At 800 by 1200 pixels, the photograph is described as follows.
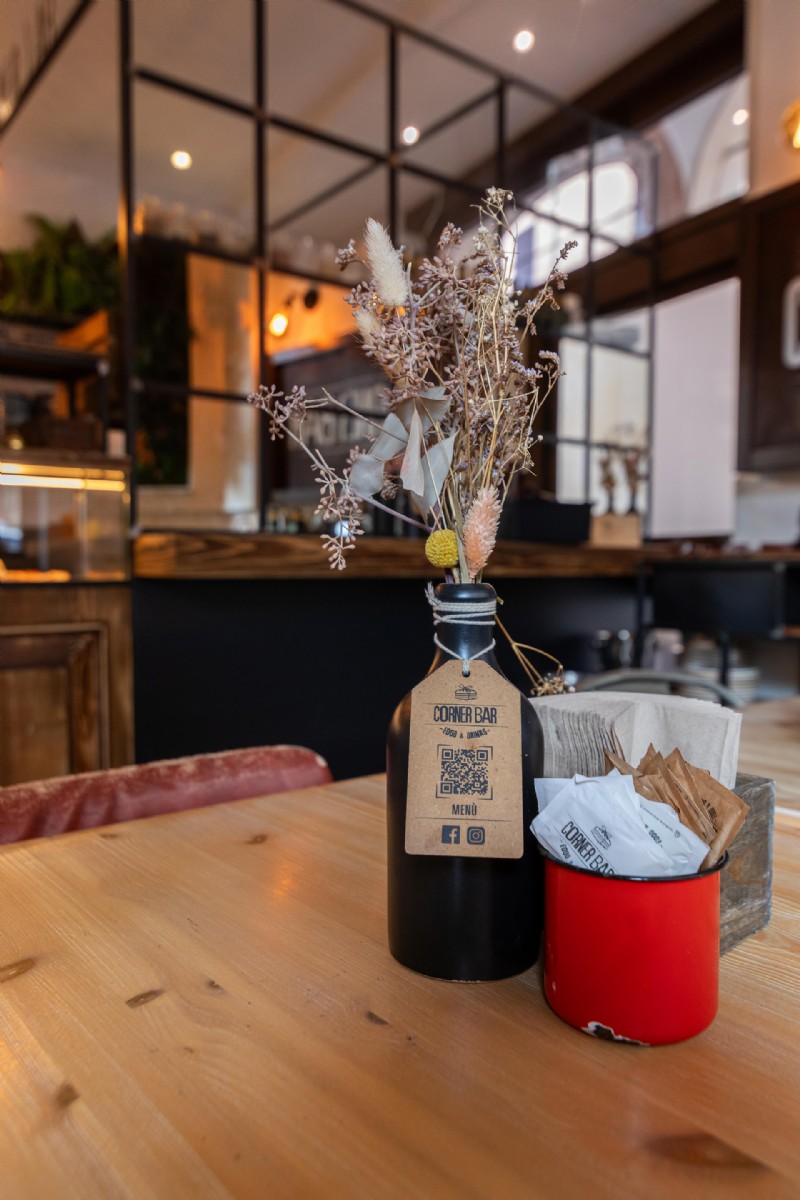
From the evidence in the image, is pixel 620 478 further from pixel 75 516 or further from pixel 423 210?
pixel 75 516

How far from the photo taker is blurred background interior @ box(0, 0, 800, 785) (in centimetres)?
243

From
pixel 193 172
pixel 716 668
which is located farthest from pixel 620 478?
pixel 193 172

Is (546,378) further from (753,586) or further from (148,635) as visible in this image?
(753,586)

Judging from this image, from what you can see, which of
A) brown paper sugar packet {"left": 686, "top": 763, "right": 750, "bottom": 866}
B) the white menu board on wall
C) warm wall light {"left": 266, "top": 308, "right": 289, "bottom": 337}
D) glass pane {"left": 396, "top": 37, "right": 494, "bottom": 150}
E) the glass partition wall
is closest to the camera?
brown paper sugar packet {"left": 686, "top": 763, "right": 750, "bottom": 866}

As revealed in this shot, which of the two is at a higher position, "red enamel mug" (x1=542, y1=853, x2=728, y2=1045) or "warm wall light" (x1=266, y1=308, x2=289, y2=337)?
"warm wall light" (x1=266, y1=308, x2=289, y2=337)

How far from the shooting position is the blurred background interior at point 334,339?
2.43 metres

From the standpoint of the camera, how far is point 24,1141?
0.34 m

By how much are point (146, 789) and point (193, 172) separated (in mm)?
5591

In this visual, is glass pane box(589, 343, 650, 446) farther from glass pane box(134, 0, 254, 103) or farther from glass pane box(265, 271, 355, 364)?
glass pane box(134, 0, 254, 103)

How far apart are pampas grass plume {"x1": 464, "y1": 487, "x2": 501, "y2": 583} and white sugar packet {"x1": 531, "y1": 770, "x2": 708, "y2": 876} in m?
0.14

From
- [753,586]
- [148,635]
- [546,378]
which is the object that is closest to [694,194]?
[753,586]

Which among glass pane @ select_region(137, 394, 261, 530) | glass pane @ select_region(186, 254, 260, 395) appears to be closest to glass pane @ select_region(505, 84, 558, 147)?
glass pane @ select_region(186, 254, 260, 395)

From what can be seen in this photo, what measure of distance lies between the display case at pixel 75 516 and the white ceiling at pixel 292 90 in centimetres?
120

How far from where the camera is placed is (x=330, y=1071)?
390 millimetres
